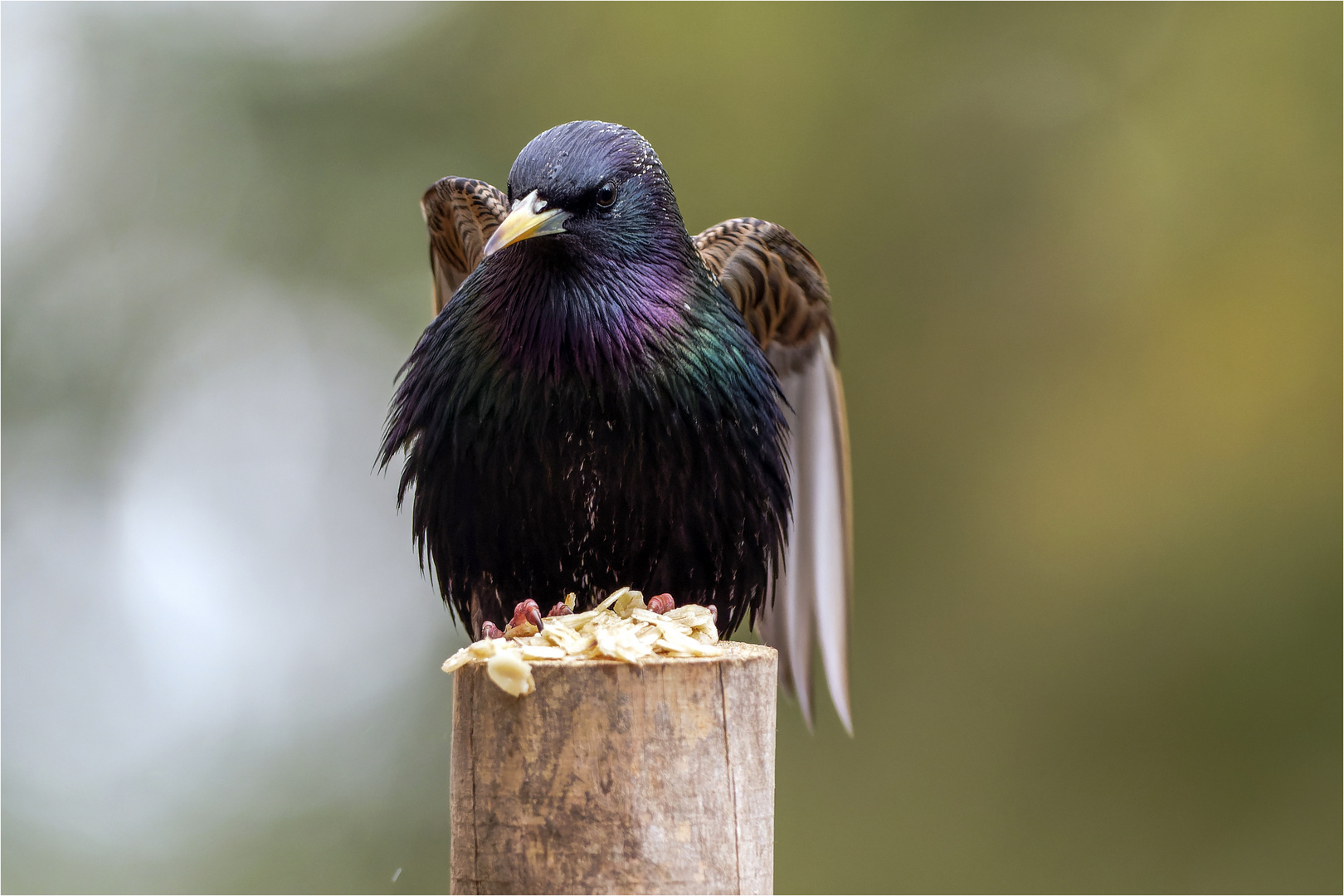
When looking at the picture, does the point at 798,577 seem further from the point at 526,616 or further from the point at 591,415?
the point at 526,616

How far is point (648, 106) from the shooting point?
6828mm

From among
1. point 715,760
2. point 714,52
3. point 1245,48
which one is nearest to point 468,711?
point 715,760

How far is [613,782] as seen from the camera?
201cm

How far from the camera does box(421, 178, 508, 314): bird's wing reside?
145 inches

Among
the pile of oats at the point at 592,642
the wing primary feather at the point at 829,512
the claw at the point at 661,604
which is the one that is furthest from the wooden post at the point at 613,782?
the wing primary feather at the point at 829,512

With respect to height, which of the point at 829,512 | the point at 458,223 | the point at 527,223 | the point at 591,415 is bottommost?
the point at 829,512

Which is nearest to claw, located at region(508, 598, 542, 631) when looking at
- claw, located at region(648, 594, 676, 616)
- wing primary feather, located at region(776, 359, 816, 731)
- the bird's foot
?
the bird's foot

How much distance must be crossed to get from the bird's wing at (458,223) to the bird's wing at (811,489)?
0.84 meters

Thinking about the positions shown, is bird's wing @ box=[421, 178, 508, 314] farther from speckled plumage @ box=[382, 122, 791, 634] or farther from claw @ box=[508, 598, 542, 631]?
claw @ box=[508, 598, 542, 631]

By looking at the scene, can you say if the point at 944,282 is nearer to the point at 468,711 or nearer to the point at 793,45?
the point at 793,45

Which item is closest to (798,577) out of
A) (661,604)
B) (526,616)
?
(661,604)

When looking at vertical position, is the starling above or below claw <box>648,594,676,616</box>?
above

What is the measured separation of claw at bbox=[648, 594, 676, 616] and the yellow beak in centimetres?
84

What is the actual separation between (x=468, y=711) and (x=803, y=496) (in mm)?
2242
